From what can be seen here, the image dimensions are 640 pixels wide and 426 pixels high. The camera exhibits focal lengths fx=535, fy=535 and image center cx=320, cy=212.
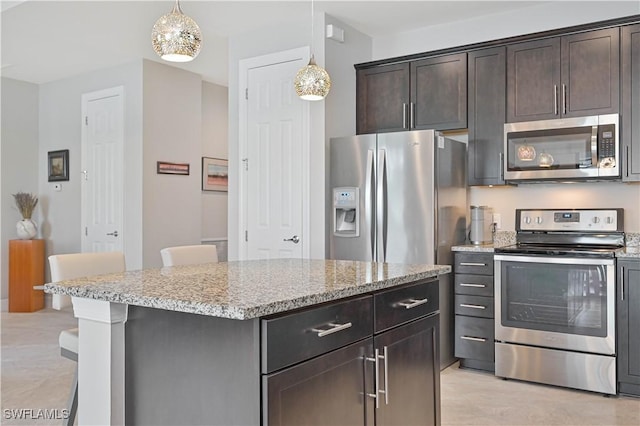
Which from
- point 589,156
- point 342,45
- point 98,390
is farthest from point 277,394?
point 342,45

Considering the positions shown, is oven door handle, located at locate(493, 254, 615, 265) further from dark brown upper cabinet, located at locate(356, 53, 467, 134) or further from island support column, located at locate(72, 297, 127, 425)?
island support column, located at locate(72, 297, 127, 425)

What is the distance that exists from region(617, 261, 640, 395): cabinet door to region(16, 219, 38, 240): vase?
5.93 metres

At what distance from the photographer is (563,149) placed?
3744 millimetres

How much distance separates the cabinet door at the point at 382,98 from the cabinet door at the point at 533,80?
85 centimetres

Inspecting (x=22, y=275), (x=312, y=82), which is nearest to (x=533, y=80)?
(x=312, y=82)

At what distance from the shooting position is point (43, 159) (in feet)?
21.6

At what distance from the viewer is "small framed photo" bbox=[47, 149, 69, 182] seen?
6.32 m

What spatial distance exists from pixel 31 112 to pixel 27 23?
2400 mm

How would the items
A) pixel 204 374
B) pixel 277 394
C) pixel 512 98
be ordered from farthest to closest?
pixel 512 98
pixel 204 374
pixel 277 394

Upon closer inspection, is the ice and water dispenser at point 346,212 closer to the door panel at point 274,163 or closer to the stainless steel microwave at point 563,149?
the door panel at point 274,163

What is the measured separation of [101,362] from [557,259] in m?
2.85

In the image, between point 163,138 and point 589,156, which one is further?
point 163,138

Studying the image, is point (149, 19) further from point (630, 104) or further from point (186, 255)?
point (630, 104)

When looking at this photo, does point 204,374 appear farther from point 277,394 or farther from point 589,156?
point 589,156
